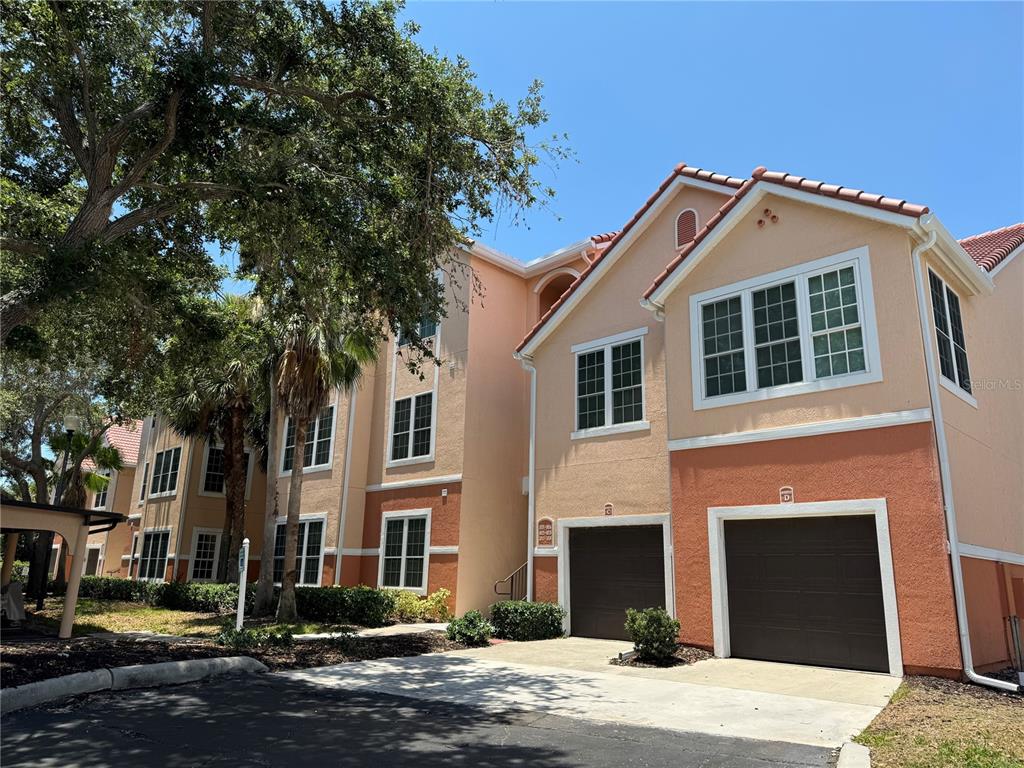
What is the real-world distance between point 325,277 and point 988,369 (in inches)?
508

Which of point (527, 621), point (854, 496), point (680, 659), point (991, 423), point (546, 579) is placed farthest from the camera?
point (546, 579)

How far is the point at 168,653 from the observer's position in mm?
11227

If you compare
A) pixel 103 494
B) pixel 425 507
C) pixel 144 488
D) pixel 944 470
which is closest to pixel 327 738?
pixel 944 470

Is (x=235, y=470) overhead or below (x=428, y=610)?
overhead

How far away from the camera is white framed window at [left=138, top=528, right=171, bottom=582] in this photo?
29.2 meters

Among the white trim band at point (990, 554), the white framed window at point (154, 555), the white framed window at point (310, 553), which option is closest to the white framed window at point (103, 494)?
the white framed window at point (154, 555)

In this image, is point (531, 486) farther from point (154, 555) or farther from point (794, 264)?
point (154, 555)

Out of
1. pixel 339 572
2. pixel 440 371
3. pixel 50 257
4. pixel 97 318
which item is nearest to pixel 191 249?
pixel 97 318

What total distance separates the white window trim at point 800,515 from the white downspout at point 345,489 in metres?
12.1

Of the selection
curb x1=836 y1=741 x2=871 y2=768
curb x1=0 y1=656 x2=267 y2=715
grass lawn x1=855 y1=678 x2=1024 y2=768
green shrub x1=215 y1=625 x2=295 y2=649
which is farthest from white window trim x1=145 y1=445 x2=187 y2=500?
curb x1=836 y1=741 x2=871 y2=768

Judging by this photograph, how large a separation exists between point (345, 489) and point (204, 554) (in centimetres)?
1075

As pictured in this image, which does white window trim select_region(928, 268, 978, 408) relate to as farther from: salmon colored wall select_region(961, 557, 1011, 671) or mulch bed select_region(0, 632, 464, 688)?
mulch bed select_region(0, 632, 464, 688)

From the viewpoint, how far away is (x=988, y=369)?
14.2m

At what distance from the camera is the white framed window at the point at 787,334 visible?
480 inches
